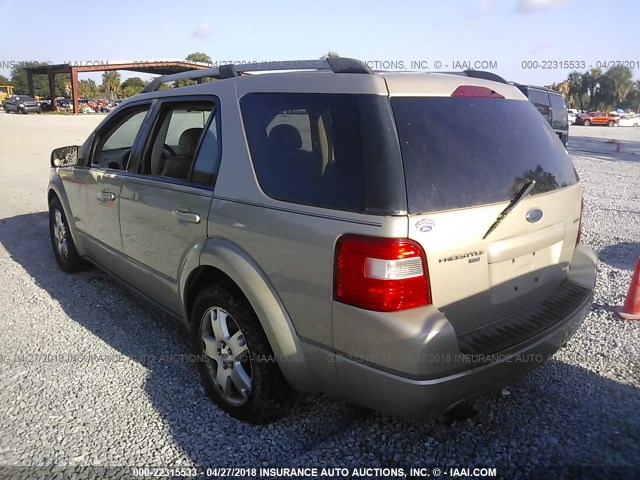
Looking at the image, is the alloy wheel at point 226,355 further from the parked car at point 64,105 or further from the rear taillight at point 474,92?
the parked car at point 64,105

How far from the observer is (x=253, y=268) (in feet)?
8.07

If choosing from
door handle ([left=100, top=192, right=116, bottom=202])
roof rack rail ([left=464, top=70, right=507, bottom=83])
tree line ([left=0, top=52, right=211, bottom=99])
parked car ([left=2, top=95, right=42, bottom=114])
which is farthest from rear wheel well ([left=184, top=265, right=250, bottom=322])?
tree line ([left=0, top=52, right=211, bottom=99])

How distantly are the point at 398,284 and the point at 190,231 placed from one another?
1.42 meters

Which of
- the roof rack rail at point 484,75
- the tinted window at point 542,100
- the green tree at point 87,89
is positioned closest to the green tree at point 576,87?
the green tree at point 87,89

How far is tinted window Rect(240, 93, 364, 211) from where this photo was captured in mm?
2160

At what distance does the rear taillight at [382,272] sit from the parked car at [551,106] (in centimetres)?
1128

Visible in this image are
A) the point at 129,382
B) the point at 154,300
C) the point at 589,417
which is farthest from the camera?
the point at 154,300

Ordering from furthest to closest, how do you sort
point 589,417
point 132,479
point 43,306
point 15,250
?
point 15,250
point 43,306
point 589,417
point 132,479

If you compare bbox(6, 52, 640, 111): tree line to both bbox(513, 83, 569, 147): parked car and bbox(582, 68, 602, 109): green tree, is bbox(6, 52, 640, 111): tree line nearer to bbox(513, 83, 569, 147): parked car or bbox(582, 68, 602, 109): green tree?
bbox(582, 68, 602, 109): green tree

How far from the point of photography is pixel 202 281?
115 inches

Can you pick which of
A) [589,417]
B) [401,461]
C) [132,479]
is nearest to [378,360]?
[401,461]

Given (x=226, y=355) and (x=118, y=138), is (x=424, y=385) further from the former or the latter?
(x=118, y=138)

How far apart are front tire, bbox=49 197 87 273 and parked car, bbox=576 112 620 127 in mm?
50723

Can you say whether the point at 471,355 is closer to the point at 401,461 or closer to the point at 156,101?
the point at 401,461
